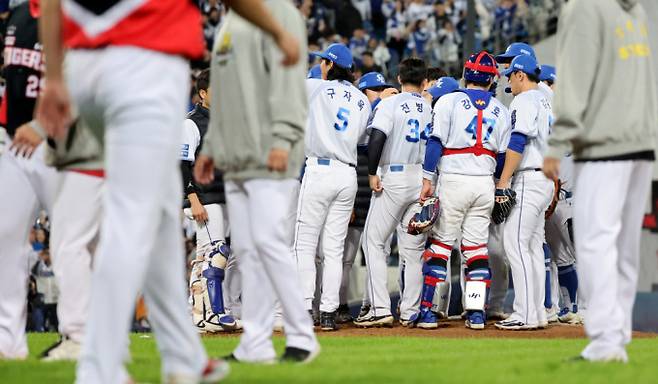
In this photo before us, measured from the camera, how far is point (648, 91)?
6.52 metres

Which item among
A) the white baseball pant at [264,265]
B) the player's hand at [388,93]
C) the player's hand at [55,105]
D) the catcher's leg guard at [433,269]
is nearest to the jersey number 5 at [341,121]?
the catcher's leg guard at [433,269]

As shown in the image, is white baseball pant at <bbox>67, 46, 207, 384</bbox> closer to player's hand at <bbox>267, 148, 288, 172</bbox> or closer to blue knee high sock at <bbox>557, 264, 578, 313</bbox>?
player's hand at <bbox>267, 148, 288, 172</bbox>

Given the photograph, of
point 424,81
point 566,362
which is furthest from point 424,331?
point 566,362

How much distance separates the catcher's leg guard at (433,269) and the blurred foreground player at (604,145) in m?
4.43

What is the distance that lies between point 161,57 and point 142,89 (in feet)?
0.56

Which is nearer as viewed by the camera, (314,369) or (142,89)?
(142,89)

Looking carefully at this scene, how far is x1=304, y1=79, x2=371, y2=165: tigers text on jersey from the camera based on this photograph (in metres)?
10.7

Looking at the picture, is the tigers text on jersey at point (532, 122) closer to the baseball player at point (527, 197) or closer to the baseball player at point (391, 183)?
the baseball player at point (527, 197)

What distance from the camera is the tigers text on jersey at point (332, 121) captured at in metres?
10.7

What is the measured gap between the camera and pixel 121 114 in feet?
14.2

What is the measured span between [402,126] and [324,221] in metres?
1.22

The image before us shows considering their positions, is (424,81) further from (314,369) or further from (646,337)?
(314,369)

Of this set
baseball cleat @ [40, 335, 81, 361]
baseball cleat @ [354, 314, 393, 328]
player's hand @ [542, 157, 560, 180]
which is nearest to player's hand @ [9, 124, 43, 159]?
baseball cleat @ [40, 335, 81, 361]

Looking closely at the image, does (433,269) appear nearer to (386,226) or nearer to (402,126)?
(386,226)
